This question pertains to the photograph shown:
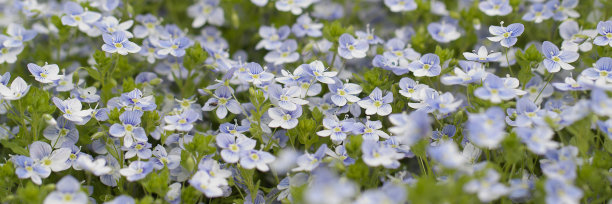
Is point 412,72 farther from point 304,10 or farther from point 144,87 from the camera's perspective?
point 144,87

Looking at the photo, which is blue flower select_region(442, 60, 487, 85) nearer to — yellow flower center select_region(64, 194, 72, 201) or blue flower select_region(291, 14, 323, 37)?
blue flower select_region(291, 14, 323, 37)

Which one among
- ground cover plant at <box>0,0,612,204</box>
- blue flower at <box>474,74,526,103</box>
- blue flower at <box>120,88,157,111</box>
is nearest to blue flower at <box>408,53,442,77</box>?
ground cover plant at <box>0,0,612,204</box>

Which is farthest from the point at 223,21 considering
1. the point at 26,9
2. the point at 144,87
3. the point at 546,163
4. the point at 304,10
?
the point at 546,163

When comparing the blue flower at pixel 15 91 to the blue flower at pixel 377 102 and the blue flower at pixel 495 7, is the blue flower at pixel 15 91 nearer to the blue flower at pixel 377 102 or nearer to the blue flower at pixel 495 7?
the blue flower at pixel 377 102

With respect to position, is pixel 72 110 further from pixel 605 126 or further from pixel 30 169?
pixel 605 126

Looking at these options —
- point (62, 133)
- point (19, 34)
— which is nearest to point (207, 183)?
point (62, 133)
